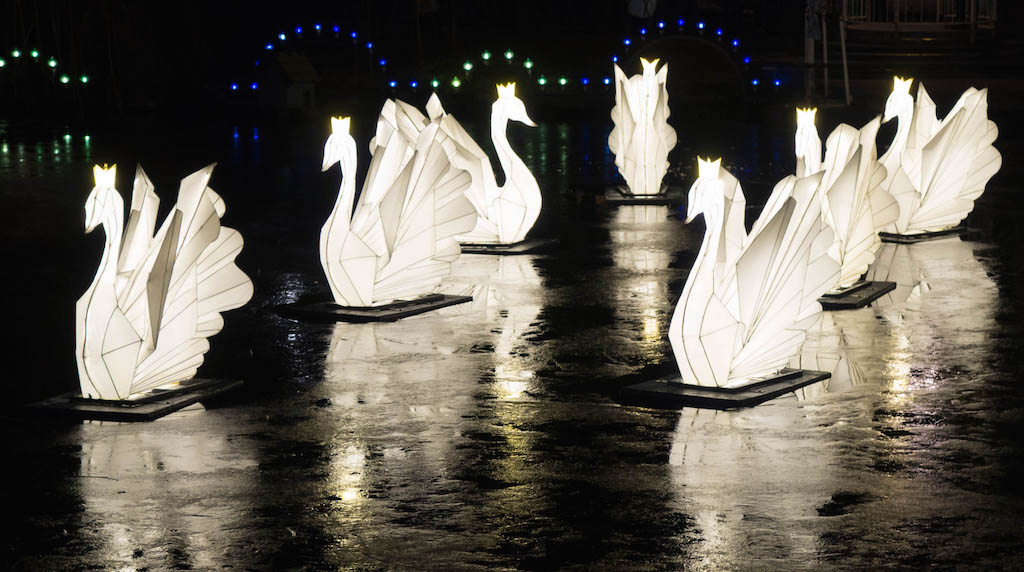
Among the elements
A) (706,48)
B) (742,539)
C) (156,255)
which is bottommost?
(742,539)

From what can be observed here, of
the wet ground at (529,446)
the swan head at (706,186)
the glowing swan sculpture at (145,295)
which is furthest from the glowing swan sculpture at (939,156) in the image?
the glowing swan sculpture at (145,295)

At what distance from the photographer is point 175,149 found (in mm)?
25781

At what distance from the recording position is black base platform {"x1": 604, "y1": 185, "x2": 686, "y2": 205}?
19.2 metres

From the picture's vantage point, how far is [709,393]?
356 inches

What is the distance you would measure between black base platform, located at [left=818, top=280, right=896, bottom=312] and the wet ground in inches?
5.8

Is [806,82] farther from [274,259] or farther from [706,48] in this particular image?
[274,259]

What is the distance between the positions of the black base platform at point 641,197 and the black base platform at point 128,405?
10.6 metres

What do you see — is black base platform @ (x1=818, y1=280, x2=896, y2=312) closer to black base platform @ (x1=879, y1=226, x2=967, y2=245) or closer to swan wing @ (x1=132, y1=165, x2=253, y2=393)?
black base platform @ (x1=879, y1=226, x2=967, y2=245)

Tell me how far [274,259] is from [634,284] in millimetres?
3859

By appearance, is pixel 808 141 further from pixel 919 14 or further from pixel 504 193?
pixel 919 14

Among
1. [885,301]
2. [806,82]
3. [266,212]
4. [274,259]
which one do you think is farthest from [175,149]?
[885,301]

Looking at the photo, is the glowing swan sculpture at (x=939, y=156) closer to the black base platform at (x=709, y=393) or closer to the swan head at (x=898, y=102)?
the swan head at (x=898, y=102)

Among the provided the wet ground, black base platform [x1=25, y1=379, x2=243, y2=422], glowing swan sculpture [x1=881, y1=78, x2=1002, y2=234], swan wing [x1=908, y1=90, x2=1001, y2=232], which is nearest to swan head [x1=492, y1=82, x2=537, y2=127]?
the wet ground

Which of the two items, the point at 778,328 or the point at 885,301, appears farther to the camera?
the point at 885,301
